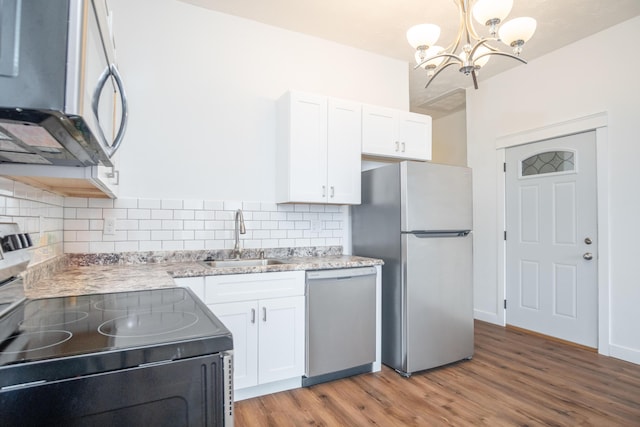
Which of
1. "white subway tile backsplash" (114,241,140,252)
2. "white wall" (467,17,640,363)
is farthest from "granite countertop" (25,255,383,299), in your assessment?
"white wall" (467,17,640,363)

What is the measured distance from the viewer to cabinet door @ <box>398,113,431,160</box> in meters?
3.38

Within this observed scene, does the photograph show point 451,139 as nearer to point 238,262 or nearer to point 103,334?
point 238,262

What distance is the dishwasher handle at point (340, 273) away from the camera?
8.26 feet

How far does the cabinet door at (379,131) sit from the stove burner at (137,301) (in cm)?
221

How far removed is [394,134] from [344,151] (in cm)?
59

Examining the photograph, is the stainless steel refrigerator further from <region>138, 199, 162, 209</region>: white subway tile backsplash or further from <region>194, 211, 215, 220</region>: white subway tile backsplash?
<region>138, 199, 162, 209</region>: white subway tile backsplash

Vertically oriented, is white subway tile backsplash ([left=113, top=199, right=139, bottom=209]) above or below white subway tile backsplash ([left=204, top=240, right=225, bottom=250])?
above

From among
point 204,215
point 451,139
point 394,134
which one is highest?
point 451,139

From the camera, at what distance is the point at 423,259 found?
278cm

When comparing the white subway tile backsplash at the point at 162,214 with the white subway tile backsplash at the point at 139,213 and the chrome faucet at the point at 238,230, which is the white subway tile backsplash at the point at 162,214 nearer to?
the white subway tile backsplash at the point at 139,213

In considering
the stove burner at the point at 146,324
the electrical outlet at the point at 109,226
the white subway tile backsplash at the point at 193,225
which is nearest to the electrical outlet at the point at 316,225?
the white subway tile backsplash at the point at 193,225

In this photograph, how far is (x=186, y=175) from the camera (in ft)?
8.99

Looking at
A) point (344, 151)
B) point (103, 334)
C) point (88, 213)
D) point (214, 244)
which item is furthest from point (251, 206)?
point (103, 334)

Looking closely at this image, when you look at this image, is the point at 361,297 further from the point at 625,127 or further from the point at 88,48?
the point at 625,127
